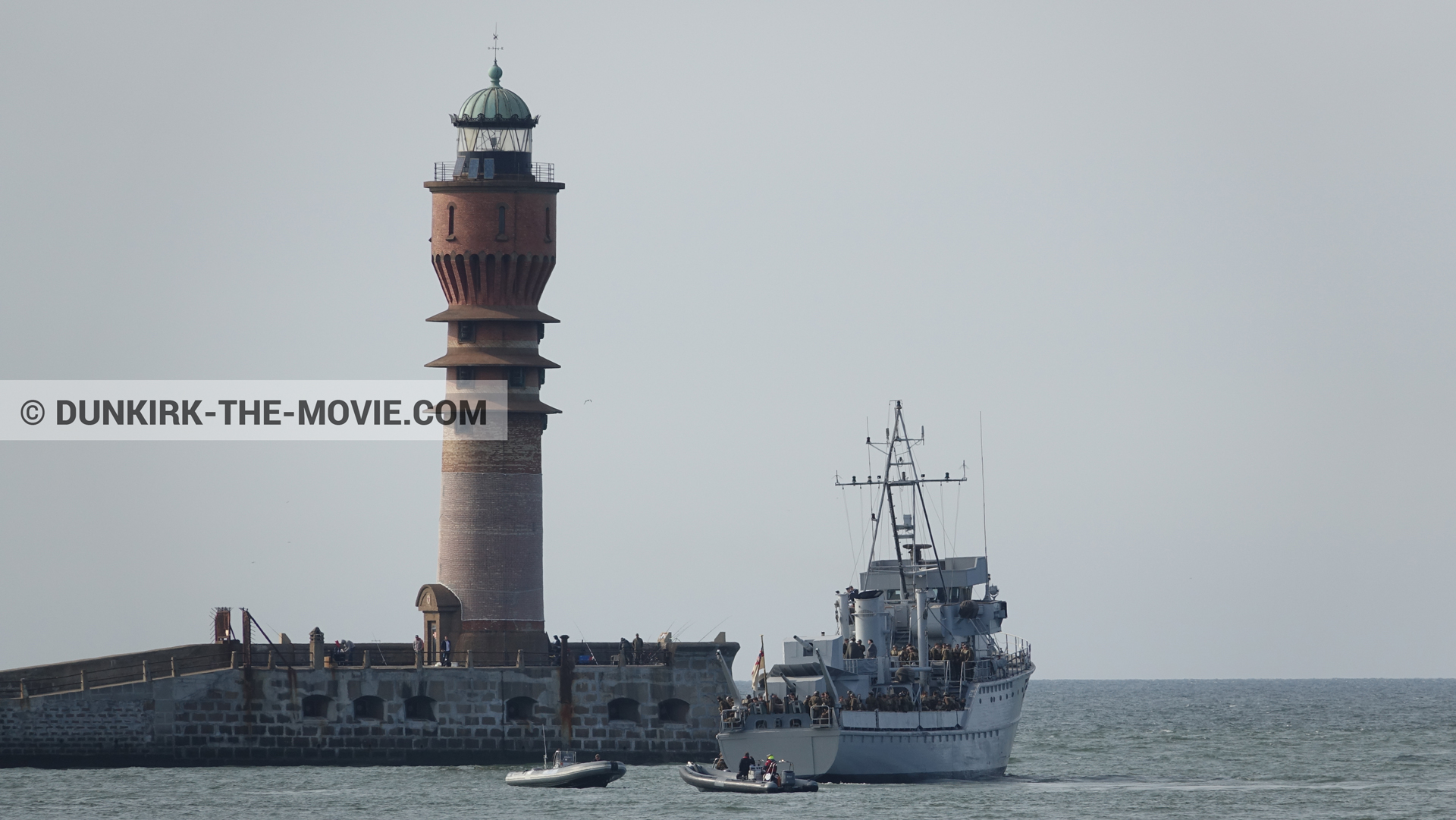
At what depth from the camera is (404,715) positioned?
261 feet

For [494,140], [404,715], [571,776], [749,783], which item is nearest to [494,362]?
[494,140]

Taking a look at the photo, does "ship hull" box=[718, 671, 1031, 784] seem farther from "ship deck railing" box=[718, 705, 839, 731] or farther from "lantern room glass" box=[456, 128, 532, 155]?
"lantern room glass" box=[456, 128, 532, 155]

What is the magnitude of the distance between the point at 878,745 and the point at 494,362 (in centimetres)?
2041

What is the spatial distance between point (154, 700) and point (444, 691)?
33.0 feet

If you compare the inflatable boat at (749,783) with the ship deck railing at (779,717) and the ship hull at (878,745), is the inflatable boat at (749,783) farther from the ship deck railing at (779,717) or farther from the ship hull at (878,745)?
the ship deck railing at (779,717)

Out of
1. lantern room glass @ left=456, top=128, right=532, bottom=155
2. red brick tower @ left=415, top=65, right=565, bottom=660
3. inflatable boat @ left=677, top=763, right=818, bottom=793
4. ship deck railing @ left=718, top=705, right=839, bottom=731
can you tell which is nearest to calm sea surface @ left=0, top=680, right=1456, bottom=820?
inflatable boat @ left=677, top=763, right=818, bottom=793

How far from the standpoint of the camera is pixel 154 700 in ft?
258

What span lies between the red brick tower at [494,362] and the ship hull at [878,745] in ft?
39.6

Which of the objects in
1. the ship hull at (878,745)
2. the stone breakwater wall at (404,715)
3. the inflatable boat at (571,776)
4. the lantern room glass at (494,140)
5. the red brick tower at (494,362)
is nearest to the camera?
the ship hull at (878,745)

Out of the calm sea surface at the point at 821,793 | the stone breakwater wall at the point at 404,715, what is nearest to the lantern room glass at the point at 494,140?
the stone breakwater wall at the point at 404,715

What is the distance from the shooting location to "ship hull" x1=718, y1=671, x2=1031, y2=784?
239 ft

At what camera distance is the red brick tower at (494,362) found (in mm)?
81562

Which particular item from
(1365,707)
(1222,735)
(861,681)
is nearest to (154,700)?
(861,681)

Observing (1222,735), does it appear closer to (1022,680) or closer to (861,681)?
(1022,680)
